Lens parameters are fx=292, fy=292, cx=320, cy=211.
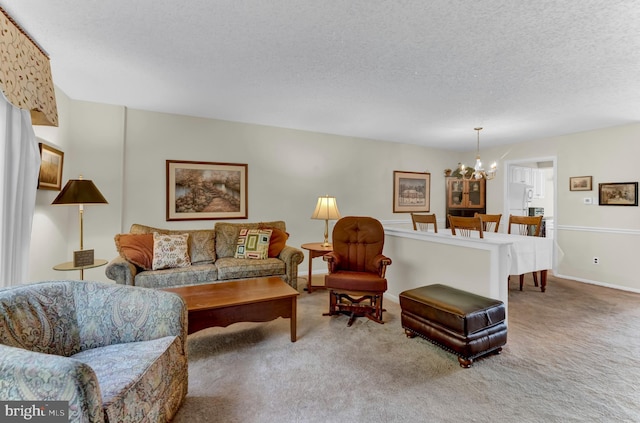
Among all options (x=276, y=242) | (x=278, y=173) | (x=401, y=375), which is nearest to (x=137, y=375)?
(x=401, y=375)

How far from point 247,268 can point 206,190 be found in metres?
1.49

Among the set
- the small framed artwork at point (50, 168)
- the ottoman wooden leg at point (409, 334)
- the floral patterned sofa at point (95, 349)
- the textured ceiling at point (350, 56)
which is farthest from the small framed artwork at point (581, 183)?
the small framed artwork at point (50, 168)

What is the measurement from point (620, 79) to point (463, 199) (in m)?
3.58

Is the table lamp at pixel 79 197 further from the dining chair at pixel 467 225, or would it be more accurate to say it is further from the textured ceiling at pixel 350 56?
the dining chair at pixel 467 225

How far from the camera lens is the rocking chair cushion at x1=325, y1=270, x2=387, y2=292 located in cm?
291

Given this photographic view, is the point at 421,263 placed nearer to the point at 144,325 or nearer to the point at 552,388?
the point at 552,388

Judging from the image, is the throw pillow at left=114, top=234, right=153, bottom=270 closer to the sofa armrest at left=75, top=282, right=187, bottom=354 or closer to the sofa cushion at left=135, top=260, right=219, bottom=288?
the sofa cushion at left=135, top=260, right=219, bottom=288

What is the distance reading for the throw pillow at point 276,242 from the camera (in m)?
3.82

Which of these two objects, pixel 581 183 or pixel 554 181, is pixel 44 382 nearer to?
pixel 581 183

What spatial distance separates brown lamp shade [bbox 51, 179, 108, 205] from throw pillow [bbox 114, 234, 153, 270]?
542 mm

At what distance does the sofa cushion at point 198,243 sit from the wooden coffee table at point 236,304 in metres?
0.96

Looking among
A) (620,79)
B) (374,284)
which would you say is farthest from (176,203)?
(620,79)

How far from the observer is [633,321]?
305cm

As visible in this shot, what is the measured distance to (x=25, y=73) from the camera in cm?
208
